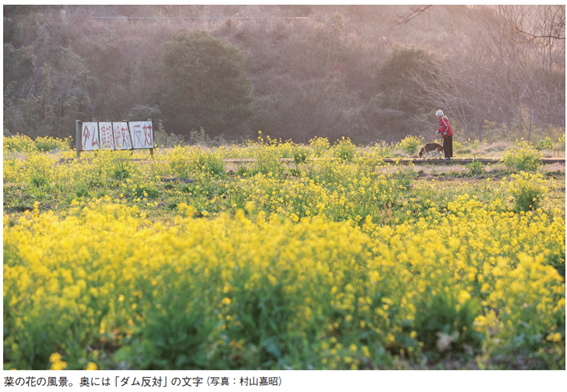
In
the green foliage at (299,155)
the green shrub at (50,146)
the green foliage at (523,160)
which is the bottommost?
the green foliage at (523,160)

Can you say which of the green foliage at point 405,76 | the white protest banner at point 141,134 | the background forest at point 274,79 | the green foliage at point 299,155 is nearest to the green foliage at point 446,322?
the green foliage at point 299,155

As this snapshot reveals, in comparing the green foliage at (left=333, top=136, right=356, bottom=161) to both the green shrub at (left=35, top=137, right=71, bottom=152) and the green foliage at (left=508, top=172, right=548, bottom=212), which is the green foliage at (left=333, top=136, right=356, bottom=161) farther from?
the green shrub at (left=35, top=137, right=71, bottom=152)

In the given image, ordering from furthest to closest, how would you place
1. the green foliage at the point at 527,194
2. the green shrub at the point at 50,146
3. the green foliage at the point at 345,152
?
the green shrub at the point at 50,146
the green foliage at the point at 345,152
the green foliage at the point at 527,194

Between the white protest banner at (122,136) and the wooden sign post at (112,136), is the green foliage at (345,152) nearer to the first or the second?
the wooden sign post at (112,136)

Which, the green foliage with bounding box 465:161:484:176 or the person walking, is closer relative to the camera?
the green foliage with bounding box 465:161:484:176

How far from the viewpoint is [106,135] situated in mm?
12359

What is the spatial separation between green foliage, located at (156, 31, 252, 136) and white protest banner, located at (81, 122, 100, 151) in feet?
45.3

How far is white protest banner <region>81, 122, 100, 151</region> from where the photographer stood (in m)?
12.2

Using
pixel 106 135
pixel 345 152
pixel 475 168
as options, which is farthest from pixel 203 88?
pixel 475 168

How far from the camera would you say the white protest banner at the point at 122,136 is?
41.1 feet

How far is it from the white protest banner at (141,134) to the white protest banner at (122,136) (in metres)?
0.13

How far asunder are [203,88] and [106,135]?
14304 mm

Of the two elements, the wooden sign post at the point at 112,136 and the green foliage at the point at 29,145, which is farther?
the green foliage at the point at 29,145

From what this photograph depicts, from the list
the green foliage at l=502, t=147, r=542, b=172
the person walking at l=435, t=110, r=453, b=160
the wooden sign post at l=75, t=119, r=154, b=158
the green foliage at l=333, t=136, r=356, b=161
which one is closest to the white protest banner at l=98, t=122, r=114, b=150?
the wooden sign post at l=75, t=119, r=154, b=158
